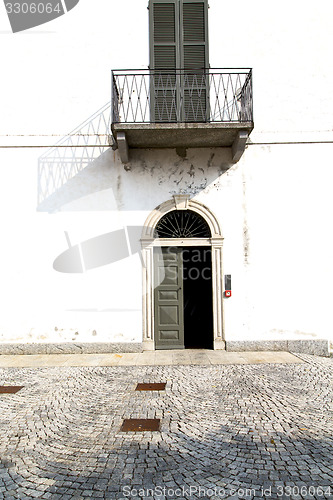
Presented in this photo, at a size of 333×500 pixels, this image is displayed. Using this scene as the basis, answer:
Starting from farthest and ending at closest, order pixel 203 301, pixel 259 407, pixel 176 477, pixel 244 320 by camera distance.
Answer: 1. pixel 203 301
2. pixel 244 320
3. pixel 259 407
4. pixel 176 477

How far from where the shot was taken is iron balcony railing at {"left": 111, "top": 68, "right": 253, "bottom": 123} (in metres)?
7.40

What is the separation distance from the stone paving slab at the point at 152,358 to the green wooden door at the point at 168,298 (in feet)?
1.02

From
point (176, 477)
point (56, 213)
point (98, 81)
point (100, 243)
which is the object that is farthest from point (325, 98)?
point (176, 477)

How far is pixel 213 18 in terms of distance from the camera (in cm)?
758

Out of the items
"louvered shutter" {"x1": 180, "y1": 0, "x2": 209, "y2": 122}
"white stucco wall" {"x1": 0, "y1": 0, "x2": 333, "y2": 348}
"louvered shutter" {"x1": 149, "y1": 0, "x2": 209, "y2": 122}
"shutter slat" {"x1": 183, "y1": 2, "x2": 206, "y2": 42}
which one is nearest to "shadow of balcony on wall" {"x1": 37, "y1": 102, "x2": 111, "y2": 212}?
"white stucco wall" {"x1": 0, "y1": 0, "x2": 333, "y2": 348}

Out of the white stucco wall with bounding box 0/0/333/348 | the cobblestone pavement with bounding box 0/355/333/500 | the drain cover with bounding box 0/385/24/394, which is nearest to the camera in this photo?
the cobblestone pavement with bounding box 0/355/333/500

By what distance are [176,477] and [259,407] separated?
180 cm

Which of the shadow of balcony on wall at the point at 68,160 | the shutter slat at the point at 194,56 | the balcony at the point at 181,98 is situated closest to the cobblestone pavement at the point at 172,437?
the shadow of balcony on wall at the point at 68,160

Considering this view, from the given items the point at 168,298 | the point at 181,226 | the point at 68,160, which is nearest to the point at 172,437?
the point at 168,298

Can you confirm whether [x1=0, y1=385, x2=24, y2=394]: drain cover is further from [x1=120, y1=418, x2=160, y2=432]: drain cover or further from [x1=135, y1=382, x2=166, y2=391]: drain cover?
[x1=120, y1=418, x2=160, y2=432]: drain cover

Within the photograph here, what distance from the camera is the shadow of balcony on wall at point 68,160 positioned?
24.4 feet

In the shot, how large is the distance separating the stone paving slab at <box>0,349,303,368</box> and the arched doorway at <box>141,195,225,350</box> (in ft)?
1.24

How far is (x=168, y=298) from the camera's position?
24.9ft

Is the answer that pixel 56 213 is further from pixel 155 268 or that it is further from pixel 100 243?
pixel 155 268
